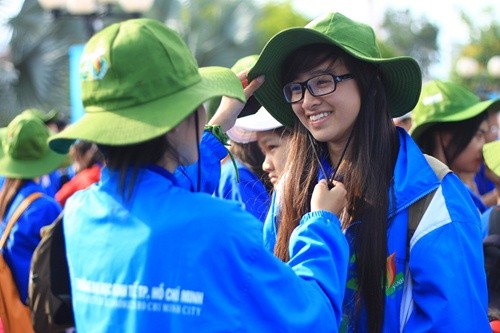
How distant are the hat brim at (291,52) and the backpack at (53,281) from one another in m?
0.88

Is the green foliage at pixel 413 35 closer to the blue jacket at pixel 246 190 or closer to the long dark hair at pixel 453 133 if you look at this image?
the long dark hair at pixel 453 133

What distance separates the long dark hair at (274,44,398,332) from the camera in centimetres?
262

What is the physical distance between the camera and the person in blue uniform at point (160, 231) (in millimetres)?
2043

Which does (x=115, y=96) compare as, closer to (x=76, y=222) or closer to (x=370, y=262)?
(x=76, y=222)

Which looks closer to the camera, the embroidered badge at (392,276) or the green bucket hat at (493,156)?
the embroidered badge at (392,276)

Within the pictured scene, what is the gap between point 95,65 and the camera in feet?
7.11

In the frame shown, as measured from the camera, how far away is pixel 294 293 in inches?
84.7

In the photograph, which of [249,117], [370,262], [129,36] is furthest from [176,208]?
[249,117]

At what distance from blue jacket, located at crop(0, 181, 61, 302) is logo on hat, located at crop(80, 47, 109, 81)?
2.96 meters

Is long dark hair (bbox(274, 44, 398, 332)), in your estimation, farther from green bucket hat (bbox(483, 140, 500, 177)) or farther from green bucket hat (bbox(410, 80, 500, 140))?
green bucket hat (bbox(410, 80, 500, 140))

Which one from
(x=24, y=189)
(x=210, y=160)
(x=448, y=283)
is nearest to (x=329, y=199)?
(x=448, y=283)

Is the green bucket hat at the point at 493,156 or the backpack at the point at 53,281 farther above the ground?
the green bucket hat at the point at 493,156

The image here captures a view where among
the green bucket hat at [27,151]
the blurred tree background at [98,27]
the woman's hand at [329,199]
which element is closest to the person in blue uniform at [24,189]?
the green bucket hat at [27,151]

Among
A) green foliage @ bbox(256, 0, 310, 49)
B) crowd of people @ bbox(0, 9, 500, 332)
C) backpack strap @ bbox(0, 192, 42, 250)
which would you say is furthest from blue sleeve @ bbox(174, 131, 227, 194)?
green foliage @ bbox(256, 0, 310, 49)
